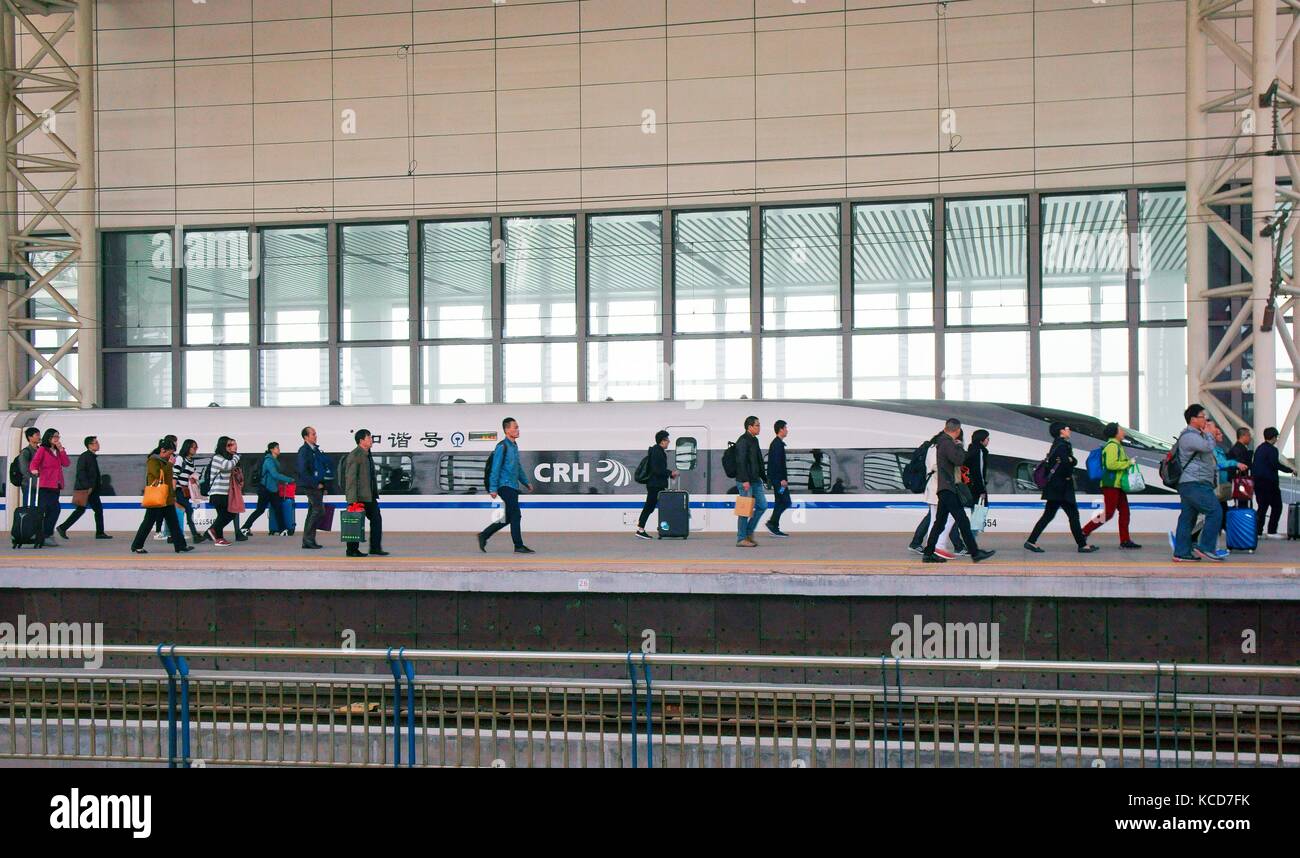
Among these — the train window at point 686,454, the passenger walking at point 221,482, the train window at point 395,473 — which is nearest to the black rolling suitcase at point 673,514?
the train window at point 686,454

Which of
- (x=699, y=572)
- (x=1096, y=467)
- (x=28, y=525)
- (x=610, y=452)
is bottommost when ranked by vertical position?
(x=699, y=572)

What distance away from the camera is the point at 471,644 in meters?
12.3

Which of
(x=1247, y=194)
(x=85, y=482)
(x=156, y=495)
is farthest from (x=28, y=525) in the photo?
(x=1247, y=194)

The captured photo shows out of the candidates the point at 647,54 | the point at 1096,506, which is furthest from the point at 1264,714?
the point at 647,54

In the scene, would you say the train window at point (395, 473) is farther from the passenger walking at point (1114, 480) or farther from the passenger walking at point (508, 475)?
the passenger walking at point (1114, 480)

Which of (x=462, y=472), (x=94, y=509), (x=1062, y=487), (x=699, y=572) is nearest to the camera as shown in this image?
(x=699, y=572)

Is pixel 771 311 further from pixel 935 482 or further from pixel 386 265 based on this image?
pixel 935 482

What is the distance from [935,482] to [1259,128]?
12863mm

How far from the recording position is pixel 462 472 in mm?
20406

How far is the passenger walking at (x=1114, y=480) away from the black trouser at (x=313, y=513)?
997cm

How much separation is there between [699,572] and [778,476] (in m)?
5.21

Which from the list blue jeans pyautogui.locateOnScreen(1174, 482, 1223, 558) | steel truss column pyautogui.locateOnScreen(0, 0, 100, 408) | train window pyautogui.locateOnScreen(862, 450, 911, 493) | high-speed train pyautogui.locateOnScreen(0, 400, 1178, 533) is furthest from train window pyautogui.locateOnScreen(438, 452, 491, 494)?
steel truss column pyautogui.locateOnScreen(0, 0, 100, 408)

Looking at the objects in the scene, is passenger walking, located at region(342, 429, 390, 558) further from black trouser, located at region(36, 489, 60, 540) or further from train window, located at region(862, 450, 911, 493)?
train window, located at region(862, 450, 911, 493)

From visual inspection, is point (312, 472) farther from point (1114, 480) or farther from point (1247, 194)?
point (1247, 194)
